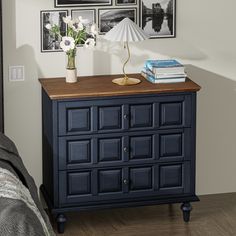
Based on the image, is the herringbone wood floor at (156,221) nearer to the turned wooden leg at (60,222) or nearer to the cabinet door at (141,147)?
the turned wooden leg at (60,222)

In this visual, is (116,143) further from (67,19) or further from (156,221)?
(67,19)

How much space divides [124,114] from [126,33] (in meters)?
0.46

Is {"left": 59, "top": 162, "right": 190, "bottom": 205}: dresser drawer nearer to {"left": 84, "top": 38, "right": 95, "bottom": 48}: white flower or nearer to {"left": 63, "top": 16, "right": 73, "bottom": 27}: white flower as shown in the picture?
{"left": 84, "top": 38, "right": 95, "bottom": 48}: white flower

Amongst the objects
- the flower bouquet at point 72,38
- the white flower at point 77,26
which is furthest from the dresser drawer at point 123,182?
the white flower at point 77,26

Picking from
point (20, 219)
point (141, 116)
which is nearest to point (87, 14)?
point (141, 116)

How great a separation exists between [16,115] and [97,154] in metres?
0.61

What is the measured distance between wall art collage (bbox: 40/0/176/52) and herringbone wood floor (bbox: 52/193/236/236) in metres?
1.05

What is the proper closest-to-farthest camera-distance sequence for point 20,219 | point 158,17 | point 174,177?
point 20,219
point 174,177
point 158,17

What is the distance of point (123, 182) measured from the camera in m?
4.83

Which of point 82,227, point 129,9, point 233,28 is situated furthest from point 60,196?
point 233,28

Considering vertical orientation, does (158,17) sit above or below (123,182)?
above

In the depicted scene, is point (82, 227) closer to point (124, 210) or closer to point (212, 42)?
point (124, 210)

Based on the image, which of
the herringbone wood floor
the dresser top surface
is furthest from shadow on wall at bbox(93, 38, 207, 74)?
the herringbone wood floor

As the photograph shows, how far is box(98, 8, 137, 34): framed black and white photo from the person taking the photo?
197 inches
